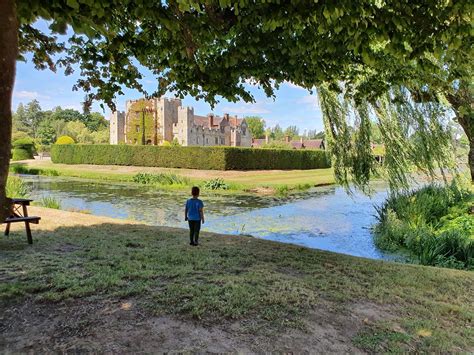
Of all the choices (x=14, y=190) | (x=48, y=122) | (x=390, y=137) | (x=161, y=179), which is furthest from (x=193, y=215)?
(x=48, y=122)

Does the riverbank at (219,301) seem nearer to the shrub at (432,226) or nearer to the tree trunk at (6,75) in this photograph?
the tree trunk at (6,75)

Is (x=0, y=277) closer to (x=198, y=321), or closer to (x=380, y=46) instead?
(x=198, y=321)

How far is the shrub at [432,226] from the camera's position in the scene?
8.66 metres

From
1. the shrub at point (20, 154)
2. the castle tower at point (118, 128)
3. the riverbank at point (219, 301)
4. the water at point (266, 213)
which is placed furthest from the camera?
the castle tower at point (118, 128)

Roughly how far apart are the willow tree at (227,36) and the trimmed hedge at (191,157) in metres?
24.3

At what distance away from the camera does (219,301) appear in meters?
4.32

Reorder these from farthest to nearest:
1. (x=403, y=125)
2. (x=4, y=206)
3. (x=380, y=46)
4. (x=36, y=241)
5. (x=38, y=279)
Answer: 1. (x=403, y=125)
2. (x=380, y=46)
3. (x=36, y=241)
4. (x=38, y=279)
5. (x=4, y=206)

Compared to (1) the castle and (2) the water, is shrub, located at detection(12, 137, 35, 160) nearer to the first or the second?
(1) the castle

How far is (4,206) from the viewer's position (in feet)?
9.59

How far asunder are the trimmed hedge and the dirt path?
1077 inches

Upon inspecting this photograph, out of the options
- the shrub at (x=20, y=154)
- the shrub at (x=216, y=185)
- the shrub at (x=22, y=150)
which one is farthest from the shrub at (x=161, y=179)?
the shrub at (x=22, y=150)

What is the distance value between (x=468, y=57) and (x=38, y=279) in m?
6.46

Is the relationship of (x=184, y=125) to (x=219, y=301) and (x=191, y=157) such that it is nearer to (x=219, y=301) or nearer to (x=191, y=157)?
(x=191, y=157)

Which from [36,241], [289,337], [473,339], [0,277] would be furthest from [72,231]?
[473,339]
